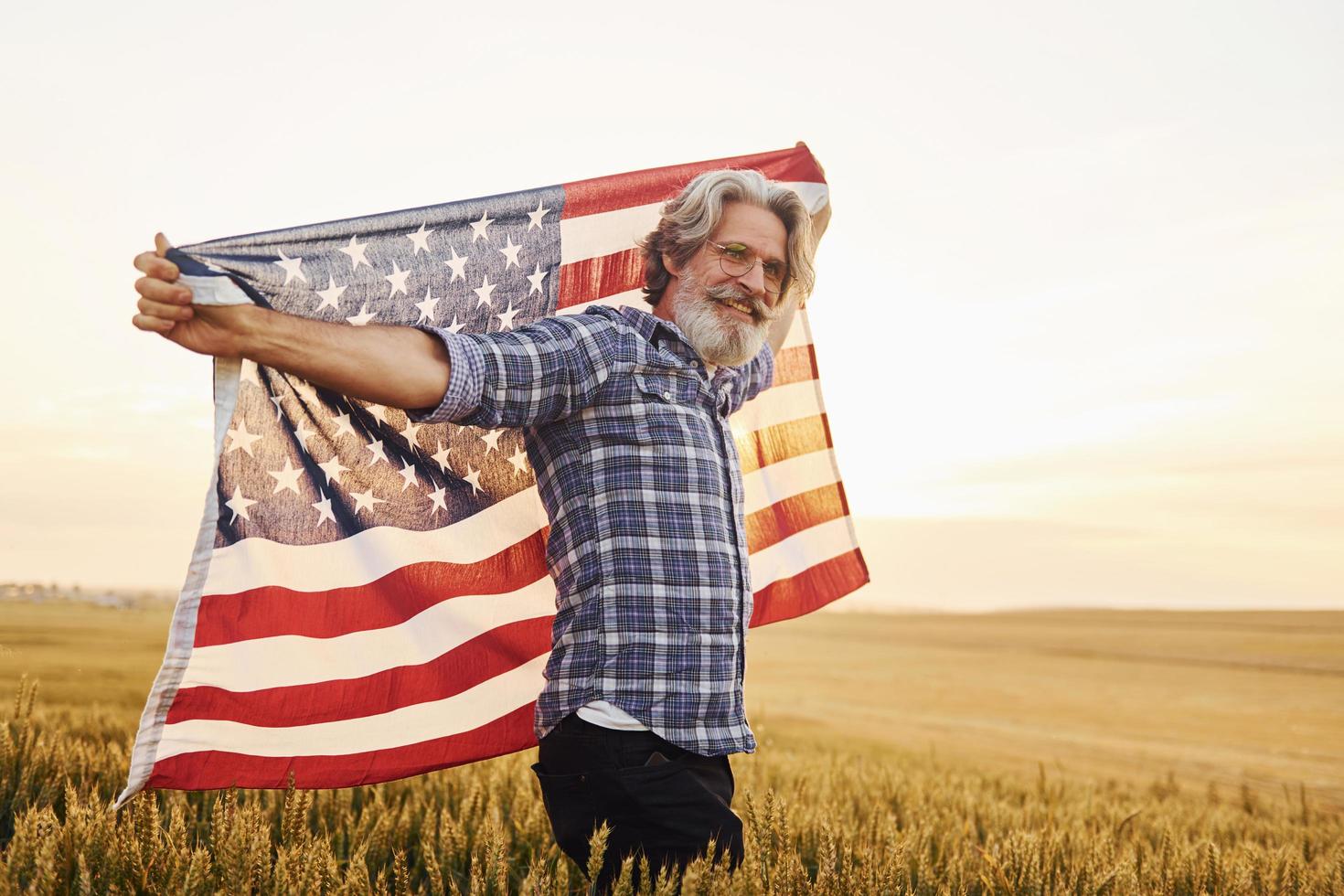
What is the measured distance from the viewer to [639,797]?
275cm

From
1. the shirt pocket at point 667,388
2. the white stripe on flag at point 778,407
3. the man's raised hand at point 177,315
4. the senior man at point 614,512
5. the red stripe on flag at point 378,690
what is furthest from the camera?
the white stripe on flag at point 778,407

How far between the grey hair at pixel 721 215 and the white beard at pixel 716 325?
17 cm

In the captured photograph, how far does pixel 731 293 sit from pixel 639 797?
1.69 m

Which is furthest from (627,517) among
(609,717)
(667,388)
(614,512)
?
(609,717)

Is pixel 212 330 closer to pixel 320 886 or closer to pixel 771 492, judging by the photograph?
pixel 320 886

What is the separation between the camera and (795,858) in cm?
271

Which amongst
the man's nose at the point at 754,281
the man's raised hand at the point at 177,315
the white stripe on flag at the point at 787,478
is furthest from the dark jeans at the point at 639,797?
the white stripe on flag at the point at 787,478

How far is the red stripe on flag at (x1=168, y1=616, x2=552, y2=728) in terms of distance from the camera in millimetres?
3441

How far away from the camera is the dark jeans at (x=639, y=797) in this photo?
2.76 meters

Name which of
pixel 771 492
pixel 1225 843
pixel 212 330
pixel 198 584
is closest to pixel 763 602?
pixel 771 492

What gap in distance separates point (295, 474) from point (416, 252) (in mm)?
921

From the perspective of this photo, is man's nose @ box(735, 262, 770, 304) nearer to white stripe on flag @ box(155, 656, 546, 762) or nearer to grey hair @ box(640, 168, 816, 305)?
grey hair @ box(640, 168, 816, 305)

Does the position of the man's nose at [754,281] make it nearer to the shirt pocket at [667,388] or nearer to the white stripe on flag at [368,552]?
the shirt pocket at [667,388]

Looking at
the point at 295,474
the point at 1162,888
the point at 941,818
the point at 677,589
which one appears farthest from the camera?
the point at 941,818
